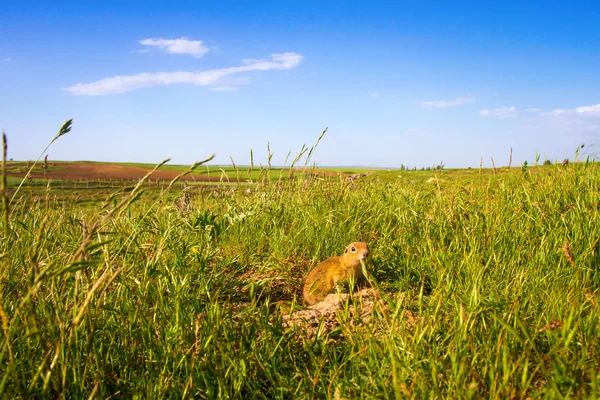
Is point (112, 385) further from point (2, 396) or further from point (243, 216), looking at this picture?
point (243, 216)

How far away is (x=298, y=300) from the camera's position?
3145mm

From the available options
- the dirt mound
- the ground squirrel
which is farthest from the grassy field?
the ground squirrel

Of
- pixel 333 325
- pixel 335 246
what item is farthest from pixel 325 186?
pixel 333 325

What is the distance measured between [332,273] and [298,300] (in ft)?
1.10

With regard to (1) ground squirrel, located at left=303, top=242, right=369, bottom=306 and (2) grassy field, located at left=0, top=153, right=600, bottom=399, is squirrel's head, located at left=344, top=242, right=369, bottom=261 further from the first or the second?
(2) grassy field, located at left=0, top=153, right=600, bottom=399

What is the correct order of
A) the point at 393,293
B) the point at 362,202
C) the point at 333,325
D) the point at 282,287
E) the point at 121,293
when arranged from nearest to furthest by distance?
the point at 121,293, the point at 333,325, the point at 393,293, the point at 282,287, the point at 362,202

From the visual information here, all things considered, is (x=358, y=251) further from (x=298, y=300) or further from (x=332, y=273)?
(x=298, y=300)

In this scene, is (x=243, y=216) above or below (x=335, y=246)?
above

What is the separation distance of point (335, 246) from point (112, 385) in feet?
7.62

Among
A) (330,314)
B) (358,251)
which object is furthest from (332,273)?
(330,314)

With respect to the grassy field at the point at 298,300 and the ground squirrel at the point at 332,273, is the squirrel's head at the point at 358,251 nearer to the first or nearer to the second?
the ground squirrel at the point at 332,273

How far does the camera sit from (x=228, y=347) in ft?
Answer: 6.15

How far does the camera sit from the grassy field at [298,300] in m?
1.67

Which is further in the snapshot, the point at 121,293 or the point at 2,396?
the point at 121,293
